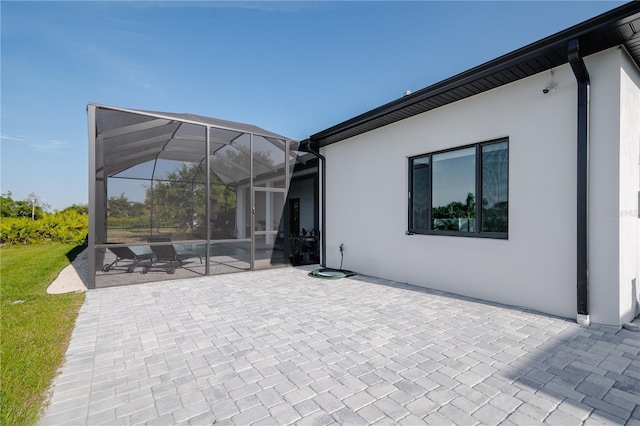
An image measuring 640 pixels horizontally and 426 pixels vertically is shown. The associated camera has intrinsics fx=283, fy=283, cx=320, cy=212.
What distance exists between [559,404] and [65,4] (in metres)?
9.14

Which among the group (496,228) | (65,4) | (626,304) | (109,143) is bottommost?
(626,304)

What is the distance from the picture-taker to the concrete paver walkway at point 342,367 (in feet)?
6.30

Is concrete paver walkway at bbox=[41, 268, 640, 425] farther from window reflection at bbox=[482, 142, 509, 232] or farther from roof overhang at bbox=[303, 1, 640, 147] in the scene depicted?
roof overhang at bbox=[303, 1, 640, 147]

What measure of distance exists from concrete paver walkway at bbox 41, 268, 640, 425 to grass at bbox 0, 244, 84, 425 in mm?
126

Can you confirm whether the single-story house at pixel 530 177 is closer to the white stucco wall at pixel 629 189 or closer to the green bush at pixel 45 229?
the white stucco wall at pixel 629 189

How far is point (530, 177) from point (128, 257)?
7783 mm

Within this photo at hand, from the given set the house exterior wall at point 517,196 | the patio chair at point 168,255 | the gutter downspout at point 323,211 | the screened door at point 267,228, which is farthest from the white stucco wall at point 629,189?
the patio chair at point 168,255

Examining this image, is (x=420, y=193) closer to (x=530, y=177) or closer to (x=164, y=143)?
(x=530, y=177)

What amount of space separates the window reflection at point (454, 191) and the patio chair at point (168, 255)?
5.61m

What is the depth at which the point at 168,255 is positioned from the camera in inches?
264

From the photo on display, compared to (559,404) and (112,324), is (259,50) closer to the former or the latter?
(112,324)

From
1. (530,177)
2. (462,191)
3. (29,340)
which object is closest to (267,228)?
(462,191)

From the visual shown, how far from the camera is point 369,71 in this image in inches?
359

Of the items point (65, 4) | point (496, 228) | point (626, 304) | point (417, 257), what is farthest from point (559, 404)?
point (65, 4)
